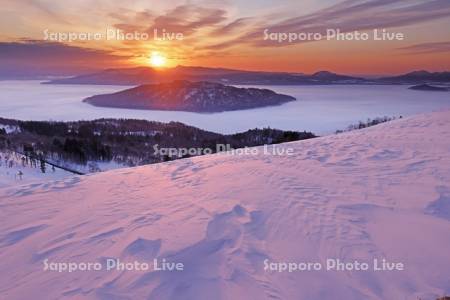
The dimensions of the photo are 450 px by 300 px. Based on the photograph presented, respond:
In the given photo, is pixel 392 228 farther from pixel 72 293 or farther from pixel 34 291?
pixel 34 291

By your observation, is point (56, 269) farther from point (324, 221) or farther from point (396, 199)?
point (396, 199)

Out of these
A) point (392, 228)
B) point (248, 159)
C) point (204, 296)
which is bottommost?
point (204, 296)

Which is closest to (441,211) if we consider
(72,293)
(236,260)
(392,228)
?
(392,228)

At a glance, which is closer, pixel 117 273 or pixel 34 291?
pixel 34 291

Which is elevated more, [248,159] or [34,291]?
[248,159]

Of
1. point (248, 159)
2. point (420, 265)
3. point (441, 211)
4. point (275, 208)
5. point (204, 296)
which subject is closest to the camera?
point (204, 296)

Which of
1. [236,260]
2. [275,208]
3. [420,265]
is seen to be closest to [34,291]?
[236,260]

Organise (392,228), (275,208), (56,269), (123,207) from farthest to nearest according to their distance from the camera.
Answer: (123,207) < (275,208) < (392,228) < (56,269)
